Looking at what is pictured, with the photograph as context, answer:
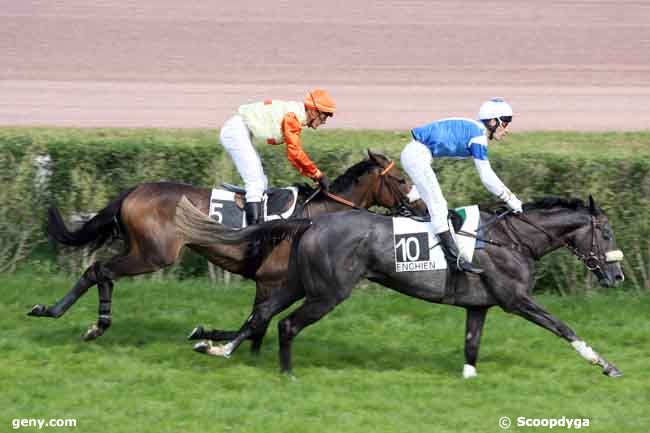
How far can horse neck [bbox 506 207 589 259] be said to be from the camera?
6961 mm

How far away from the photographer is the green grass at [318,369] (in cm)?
602

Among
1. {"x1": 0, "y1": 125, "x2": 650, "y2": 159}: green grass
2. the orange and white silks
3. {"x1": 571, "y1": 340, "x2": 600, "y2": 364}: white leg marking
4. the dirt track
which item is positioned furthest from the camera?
the dirt track

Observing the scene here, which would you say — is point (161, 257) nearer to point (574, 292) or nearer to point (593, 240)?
point (593, 240)

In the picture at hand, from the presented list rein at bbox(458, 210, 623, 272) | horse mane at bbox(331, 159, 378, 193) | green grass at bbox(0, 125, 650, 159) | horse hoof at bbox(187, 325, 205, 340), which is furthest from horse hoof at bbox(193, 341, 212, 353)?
green grass at bbox(0, 125, 650, 159)

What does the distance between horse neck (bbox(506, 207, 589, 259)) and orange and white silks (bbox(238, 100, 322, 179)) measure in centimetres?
132

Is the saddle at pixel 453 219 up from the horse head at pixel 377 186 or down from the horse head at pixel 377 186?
down

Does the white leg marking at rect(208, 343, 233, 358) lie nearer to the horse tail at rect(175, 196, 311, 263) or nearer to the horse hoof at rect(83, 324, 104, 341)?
the horse tail at rect(175, 196, 311, 263)

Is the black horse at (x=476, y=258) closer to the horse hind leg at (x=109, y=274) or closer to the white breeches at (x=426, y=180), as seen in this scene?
the white breeches at (x=426, y=180)

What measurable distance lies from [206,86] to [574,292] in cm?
810

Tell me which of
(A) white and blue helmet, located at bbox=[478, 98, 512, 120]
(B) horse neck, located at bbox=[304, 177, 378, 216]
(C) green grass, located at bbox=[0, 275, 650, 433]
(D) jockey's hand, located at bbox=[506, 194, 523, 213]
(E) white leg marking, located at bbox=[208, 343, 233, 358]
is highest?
(A) white and blue helmet, located at bbox=[478, 98, 512, 120]

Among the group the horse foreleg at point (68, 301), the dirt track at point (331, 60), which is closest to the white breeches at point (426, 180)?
the horse foreleg at point (68, 301)

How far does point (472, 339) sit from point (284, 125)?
5.81 feet

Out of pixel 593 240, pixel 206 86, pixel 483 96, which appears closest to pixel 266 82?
pixel 206 86
